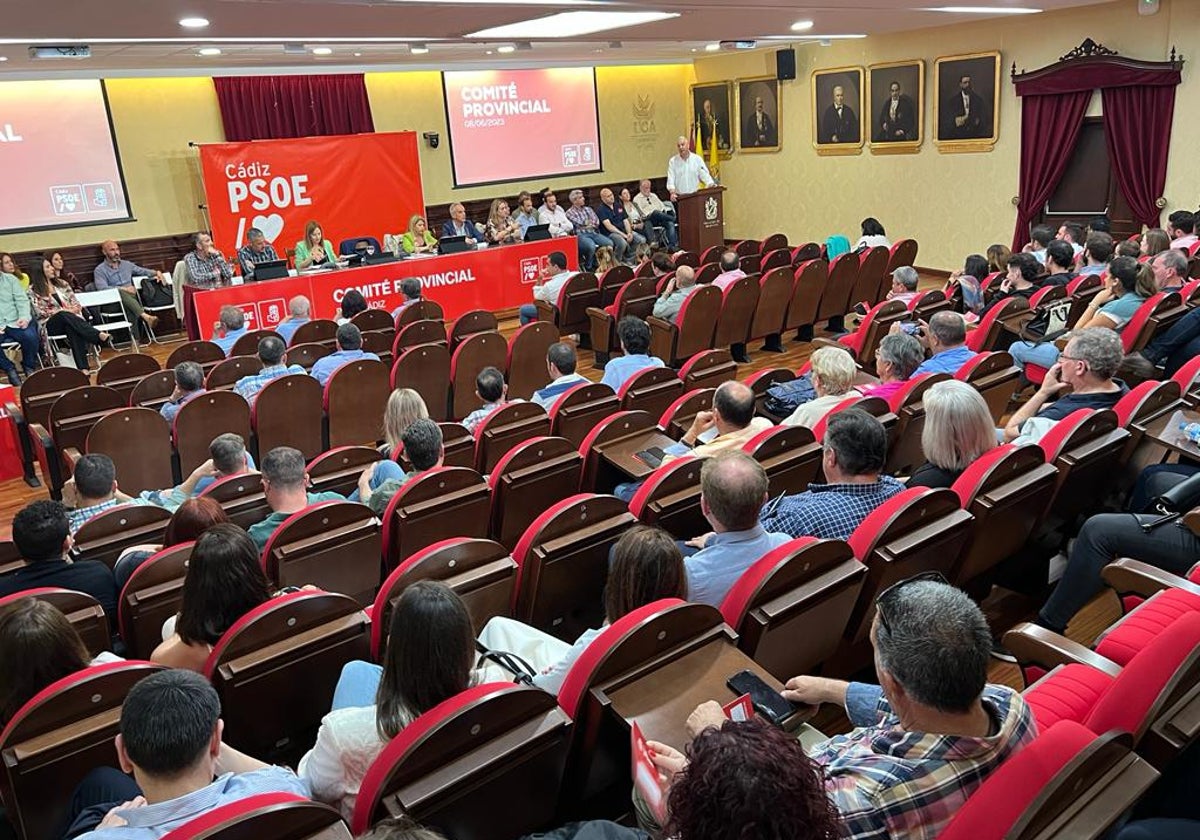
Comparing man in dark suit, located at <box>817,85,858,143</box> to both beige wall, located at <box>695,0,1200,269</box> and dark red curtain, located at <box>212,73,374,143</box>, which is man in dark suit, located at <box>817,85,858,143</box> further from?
dark red curtain, located at <box>212,73,374,143</box>

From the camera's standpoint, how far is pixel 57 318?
9.68 m

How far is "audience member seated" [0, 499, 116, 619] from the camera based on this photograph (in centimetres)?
321

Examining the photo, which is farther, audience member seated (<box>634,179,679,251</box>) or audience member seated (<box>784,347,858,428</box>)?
audience member seated (<box>634,179,679,251</box>)

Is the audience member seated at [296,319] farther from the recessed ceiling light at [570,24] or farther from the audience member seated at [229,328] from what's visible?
the recessed ceiling light at [570,24]

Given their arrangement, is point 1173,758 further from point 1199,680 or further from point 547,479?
point 547,479

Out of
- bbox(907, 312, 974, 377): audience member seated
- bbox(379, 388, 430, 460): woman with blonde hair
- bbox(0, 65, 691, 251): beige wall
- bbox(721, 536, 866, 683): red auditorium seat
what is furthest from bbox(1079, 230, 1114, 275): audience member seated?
bbox(0, 65, 691, 251): beige wall

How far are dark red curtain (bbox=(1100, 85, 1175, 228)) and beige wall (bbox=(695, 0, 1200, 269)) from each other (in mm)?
115

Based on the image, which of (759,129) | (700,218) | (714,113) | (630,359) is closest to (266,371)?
(630,359)

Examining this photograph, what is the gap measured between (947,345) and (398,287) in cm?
669

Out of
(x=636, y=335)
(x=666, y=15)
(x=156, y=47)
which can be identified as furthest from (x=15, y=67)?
(x=636, y=335)

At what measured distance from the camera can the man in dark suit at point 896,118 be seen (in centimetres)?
1191

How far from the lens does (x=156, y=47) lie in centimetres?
816

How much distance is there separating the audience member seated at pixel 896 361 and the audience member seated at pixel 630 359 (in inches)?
56.3

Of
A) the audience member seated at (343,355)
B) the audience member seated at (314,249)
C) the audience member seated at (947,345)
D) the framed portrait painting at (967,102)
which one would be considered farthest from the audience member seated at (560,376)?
the framed portrait painting at (967,102)
